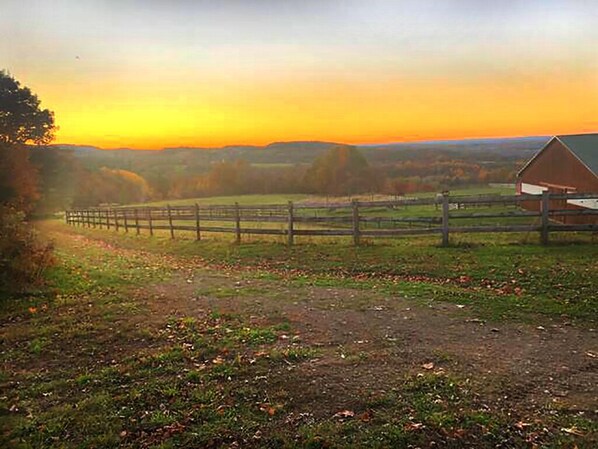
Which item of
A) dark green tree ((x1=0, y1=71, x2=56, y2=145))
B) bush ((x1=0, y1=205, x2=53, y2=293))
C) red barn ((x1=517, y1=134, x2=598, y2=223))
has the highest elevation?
dark green tree ((x1=0, y1=71, x2=56, y2=145))

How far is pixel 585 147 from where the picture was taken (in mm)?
23938

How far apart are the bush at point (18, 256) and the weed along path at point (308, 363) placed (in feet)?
2.12

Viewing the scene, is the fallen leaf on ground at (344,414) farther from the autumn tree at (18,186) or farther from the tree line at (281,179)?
the tree line at (281,179)

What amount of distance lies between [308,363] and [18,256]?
24.4ft

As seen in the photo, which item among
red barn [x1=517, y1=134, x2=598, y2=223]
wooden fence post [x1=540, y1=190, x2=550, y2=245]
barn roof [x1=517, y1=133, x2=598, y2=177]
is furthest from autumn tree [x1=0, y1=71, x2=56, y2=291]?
barn roof [x1=517, y1=133, x2=598, y2=177]

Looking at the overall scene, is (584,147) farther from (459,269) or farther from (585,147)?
(459,269)

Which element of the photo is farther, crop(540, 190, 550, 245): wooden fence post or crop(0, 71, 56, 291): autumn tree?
crop(540, 190, 550, 245): wooden fence post

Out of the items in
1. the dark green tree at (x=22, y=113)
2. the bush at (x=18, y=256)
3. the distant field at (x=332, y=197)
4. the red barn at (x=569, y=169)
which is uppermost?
the dark green tree at (x=22, y=113)

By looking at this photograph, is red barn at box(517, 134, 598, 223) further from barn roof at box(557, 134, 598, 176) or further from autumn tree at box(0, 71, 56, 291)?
autumn tree at box(0, 71, 56, 291)

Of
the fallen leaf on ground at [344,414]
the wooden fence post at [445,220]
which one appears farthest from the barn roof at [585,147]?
the fallen leaf on ground at [344,414]

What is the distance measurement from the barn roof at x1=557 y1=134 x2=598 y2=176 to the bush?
2444cm

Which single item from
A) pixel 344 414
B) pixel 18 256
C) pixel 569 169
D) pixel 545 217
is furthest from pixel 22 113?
pixel 569 169

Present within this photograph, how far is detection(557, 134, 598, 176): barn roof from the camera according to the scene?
22734 millimetres

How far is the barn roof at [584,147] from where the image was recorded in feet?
74.5
